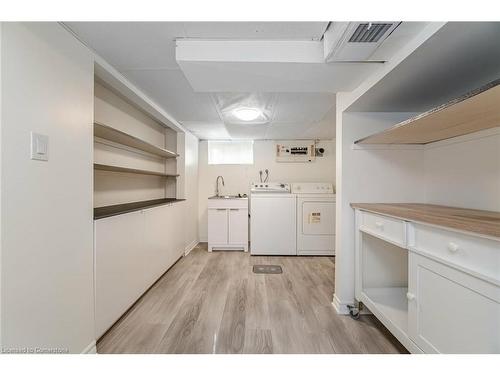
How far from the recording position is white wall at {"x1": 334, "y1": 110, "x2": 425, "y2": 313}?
180 centimetres

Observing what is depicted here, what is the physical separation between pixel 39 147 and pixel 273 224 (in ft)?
9.23

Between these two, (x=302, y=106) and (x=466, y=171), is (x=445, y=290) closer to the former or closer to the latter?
(x=466, y=171)

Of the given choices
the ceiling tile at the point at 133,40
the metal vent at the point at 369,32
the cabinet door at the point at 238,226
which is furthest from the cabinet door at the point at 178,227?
the metal vent at the point at 369,32

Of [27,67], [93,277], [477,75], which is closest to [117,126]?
[27,67]

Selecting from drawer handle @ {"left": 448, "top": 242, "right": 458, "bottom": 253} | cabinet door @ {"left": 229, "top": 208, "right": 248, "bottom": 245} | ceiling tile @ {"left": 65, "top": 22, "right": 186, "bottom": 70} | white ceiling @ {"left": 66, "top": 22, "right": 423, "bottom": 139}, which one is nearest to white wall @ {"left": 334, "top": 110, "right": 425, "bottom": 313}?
white ceiling @ {"left": 66, "top": 22, "right": 423, "bottom": 139}

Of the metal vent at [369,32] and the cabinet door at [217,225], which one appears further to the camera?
Result: the cabinet door at [217,225]

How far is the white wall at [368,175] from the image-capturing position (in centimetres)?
180

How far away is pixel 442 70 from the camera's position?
3.88 ft

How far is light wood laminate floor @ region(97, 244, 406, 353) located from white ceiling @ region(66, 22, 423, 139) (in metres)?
1.84

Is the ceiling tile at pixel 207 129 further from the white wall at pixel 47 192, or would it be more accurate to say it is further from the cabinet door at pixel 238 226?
the white wall at pixel 47 192

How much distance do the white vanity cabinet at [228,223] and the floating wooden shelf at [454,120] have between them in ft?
7.38

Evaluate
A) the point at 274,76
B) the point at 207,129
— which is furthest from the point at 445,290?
the point at 207,129

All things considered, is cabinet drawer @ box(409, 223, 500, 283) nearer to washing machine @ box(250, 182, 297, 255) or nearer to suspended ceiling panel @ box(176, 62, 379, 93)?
suspended ceiling panel @ box(176, 62, 379, 93)

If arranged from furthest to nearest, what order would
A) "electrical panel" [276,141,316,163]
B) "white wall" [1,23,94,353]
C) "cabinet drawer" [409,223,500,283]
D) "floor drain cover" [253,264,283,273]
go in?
"electrical panel" [276,141,316,163], "floor drain cover" [253,264,283,273], "white wall" [1,23,94,353], "cabinet drawer" [409,223,500,283]
